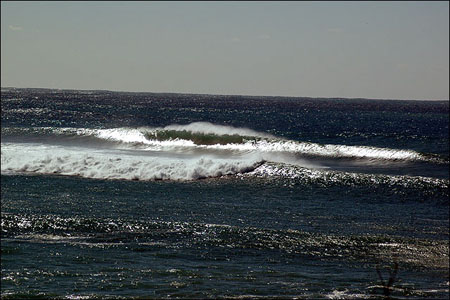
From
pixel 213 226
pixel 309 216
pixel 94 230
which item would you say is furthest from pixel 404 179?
pixel 94 230

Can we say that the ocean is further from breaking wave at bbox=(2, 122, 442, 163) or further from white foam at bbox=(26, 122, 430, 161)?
breaking wave at bbox=(2, 122, 442, 163)

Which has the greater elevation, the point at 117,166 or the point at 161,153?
the point at 161,153

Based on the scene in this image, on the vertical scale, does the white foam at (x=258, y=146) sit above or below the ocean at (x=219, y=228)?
above

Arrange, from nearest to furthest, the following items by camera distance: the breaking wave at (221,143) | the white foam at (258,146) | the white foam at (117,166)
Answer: the white foam at (117,166) < the white foam at (258,146) < the breaking wave at (221,143)

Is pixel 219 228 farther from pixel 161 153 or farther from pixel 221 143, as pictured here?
pixel 221 143

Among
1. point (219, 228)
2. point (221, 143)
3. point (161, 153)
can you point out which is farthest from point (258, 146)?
point (219, 228)

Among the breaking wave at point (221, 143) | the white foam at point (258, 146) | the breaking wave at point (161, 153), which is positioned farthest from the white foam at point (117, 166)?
the breaking wave at point (221, 143)

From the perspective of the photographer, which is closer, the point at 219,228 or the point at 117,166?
the point at 219,228

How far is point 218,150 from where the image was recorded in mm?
43938

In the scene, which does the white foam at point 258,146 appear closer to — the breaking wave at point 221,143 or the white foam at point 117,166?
the breaking wave at point 221,143

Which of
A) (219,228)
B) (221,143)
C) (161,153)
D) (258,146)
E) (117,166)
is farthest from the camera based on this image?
(221,143)

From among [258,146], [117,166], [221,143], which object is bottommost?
[117,166]

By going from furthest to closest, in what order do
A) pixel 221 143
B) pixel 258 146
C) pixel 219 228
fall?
pixel 221 143 < pixel 258 146 < pixel 219 228

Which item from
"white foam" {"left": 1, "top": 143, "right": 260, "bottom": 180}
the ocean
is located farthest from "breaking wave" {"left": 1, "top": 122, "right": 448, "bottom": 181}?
the ocean
